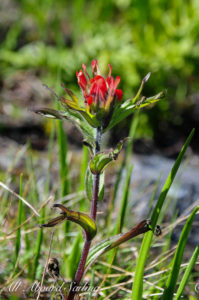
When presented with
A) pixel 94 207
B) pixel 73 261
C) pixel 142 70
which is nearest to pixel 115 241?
pixel 94 207

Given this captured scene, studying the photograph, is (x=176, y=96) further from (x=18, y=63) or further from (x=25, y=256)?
(x=25, y=256)

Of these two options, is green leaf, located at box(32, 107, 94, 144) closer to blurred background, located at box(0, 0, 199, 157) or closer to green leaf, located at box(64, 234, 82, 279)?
green leaf, located at box(64, 234, 82, 279)

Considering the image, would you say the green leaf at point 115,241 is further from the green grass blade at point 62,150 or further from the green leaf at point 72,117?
the green grass blade at point 62,150

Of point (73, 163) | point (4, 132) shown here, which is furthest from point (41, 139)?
point (73, 163)

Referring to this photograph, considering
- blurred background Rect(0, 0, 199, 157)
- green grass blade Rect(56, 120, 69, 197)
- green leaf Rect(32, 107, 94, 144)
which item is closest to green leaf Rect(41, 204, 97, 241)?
green leaf Rect(32, 107, 94, 144)

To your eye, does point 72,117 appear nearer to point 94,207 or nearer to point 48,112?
point 48,112

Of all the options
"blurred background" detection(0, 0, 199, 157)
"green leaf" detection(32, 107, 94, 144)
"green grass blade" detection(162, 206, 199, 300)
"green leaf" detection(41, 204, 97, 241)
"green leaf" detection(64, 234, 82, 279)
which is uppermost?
"blurred background" detection(0, 0, 199, 157)

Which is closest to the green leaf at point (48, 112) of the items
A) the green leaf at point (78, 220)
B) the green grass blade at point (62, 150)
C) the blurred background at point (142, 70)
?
the green leaf at point (78, 220)
